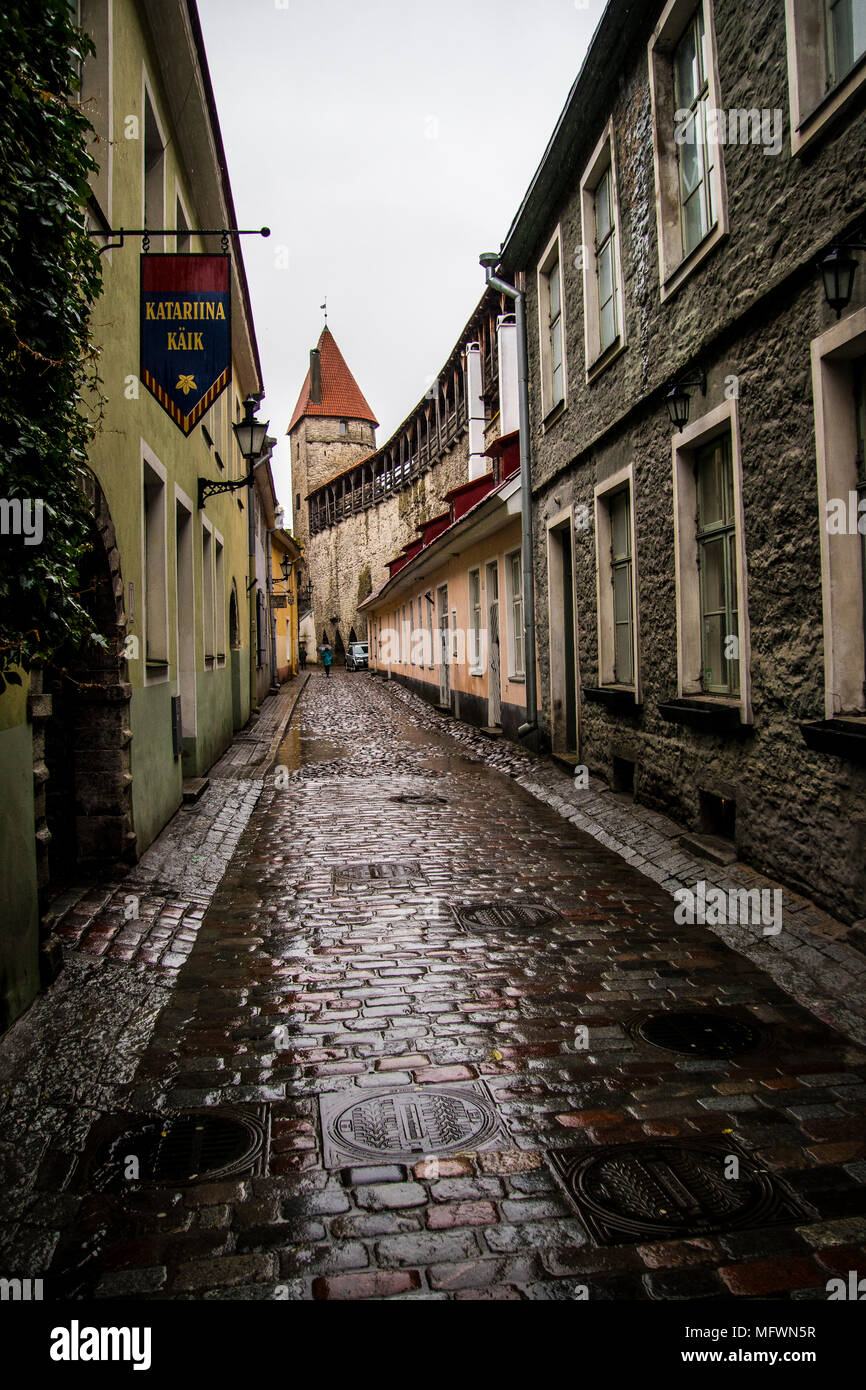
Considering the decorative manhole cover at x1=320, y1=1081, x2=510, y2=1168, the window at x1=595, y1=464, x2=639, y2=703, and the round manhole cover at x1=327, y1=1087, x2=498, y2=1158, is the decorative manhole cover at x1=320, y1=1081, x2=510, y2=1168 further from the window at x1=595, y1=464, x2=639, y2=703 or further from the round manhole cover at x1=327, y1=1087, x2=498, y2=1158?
the window at x1=595, y1=464, x2=639, y2=703

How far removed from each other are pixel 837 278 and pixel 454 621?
52.4ft

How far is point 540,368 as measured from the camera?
12.7 meters

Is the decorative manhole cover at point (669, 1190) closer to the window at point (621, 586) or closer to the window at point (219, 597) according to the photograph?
the window at point (621, 586)

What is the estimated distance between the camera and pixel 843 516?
200 inches

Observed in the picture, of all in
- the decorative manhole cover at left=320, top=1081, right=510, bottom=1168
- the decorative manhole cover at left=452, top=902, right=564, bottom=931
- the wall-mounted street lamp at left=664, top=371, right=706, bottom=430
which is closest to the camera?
the decorative manhole cover at left=320, top=1081, right=510, bottom=1168

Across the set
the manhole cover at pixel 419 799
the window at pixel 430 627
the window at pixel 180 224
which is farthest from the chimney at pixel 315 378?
the manhole cover at pixel 419 799

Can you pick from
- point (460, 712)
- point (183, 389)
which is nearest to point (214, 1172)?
point (183, 389)

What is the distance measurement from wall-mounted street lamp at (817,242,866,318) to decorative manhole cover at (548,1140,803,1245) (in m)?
4.06

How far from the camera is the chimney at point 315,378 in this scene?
69.9 metres

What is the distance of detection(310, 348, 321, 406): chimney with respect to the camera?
69875 millimetres

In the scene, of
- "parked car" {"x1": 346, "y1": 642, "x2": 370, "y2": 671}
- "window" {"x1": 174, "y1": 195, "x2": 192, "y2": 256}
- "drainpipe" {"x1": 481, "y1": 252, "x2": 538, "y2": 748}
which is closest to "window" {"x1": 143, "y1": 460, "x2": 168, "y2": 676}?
"window" {"x1": 174, "y1": 195, "x2": 192, "y2": 256}

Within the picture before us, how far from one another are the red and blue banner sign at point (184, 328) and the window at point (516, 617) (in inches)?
311
